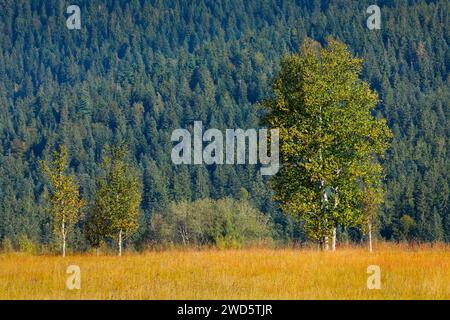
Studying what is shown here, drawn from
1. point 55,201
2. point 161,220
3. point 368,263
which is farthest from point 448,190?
point 368,263

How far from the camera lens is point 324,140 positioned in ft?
120

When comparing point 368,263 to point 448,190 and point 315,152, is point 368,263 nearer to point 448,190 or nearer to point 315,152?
point 315,152

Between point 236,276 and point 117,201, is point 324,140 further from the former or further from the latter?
point 117,201

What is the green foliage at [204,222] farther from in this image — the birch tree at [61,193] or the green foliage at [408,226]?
the birch tree at [61,193]

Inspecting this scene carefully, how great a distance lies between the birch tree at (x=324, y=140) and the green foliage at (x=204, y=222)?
58149 millimetres

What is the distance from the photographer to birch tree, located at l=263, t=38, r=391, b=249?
36719 millimetres

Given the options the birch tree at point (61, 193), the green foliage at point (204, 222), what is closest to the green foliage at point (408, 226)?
the green foliage at point (204, 222)

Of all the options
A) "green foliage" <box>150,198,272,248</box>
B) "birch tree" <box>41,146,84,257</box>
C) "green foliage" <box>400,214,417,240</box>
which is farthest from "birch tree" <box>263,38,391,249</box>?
"green foliage" <box>400,214,417,240</box>

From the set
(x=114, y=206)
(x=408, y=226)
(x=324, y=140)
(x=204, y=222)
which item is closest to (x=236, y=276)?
(x=324, y=140)

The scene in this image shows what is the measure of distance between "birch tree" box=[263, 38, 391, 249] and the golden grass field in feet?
16.7

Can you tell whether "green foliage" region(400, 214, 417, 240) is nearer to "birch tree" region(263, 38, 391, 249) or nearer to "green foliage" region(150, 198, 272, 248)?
"green foliage" region(150, 198, 272, 248)

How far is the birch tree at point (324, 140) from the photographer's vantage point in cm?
3672

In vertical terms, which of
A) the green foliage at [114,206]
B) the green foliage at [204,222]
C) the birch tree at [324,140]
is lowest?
the green foliage at [204,222]
